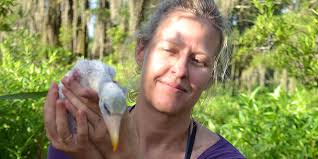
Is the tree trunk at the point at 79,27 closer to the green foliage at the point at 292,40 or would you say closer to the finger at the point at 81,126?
the green foliage at the point at 292,40

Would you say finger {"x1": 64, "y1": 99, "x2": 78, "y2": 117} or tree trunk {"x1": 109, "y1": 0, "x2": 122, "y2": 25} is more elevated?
finger {"x1": 64, "y1": 99, "x2": 78, "y2": 117}

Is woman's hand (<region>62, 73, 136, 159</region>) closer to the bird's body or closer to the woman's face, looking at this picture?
the bird's body

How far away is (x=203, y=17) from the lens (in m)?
1.90

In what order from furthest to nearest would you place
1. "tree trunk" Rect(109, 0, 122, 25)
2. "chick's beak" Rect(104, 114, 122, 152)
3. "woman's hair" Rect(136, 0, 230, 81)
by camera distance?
"tree trunk" Rect(109, 0, 122, 25), "woman's hair" Rect(136, 0, 230, 81), "chick's beak" Rect(104, 114, 122, 152)

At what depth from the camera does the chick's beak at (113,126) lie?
133cm

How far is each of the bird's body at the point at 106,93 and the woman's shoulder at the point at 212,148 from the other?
1.73ft

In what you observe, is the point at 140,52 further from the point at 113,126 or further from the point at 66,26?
the point at 66,26

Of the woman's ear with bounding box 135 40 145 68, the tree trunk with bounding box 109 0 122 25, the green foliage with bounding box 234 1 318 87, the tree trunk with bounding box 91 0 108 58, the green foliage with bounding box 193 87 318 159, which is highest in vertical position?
the woman's ear with bounding box 135 40 145 68

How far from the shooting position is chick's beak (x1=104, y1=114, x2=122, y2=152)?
1.33 m

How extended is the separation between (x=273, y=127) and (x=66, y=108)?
6.75 feet

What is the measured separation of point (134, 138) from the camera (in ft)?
4.95

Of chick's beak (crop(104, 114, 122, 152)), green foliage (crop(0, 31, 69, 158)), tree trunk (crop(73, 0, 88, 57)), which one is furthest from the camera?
tree trunk (crop(73, 0, 88, 57))

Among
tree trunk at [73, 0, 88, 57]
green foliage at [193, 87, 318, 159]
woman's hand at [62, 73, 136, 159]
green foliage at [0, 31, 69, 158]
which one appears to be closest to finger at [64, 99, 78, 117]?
woman's hand at [62, 73, 136, 159]

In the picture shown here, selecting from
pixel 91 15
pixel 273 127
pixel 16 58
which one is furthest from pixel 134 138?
pixel 91 15
